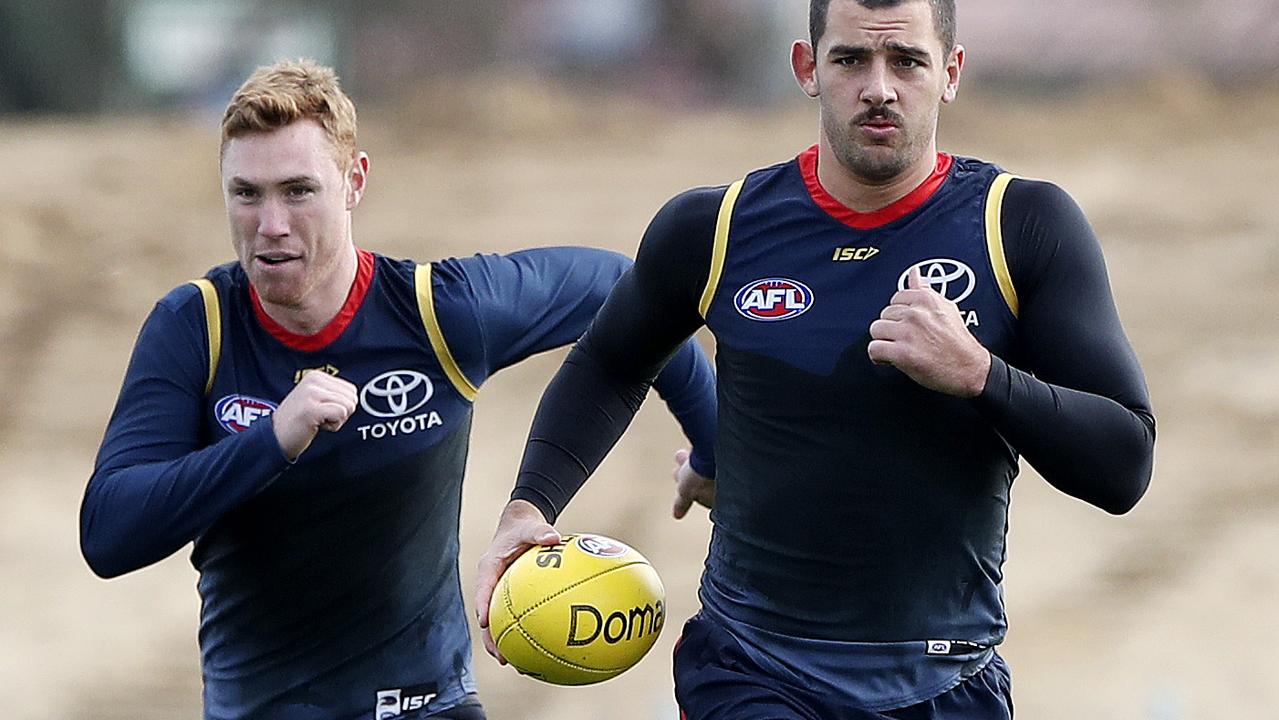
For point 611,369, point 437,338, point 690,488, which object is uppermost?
point 437,338

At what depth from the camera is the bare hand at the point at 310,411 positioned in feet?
16.0

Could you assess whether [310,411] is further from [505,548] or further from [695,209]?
[695,209]

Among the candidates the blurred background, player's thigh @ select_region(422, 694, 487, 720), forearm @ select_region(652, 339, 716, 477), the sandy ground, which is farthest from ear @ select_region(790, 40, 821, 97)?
the sandy ground

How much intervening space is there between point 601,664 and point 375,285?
136 cm

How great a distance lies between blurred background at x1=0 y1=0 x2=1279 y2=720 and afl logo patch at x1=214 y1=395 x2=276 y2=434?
473 cm

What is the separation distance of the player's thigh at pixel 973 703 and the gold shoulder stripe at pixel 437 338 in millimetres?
1633

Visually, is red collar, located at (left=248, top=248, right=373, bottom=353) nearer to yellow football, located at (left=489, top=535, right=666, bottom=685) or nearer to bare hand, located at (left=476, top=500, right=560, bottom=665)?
bare hand, located at (left=476, top=500, right=560, bottom=665)

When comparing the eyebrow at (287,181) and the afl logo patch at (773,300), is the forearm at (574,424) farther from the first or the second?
the eyebrow at (287,181)

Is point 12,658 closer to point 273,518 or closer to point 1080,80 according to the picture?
point 273,518

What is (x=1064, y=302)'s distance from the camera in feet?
14.8

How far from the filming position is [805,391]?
473cm

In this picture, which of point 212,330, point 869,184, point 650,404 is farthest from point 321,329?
point 650,404

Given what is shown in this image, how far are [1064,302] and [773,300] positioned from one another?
0.73 metres

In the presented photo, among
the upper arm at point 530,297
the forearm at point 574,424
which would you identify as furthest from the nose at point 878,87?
the upper arm at point 530,297
